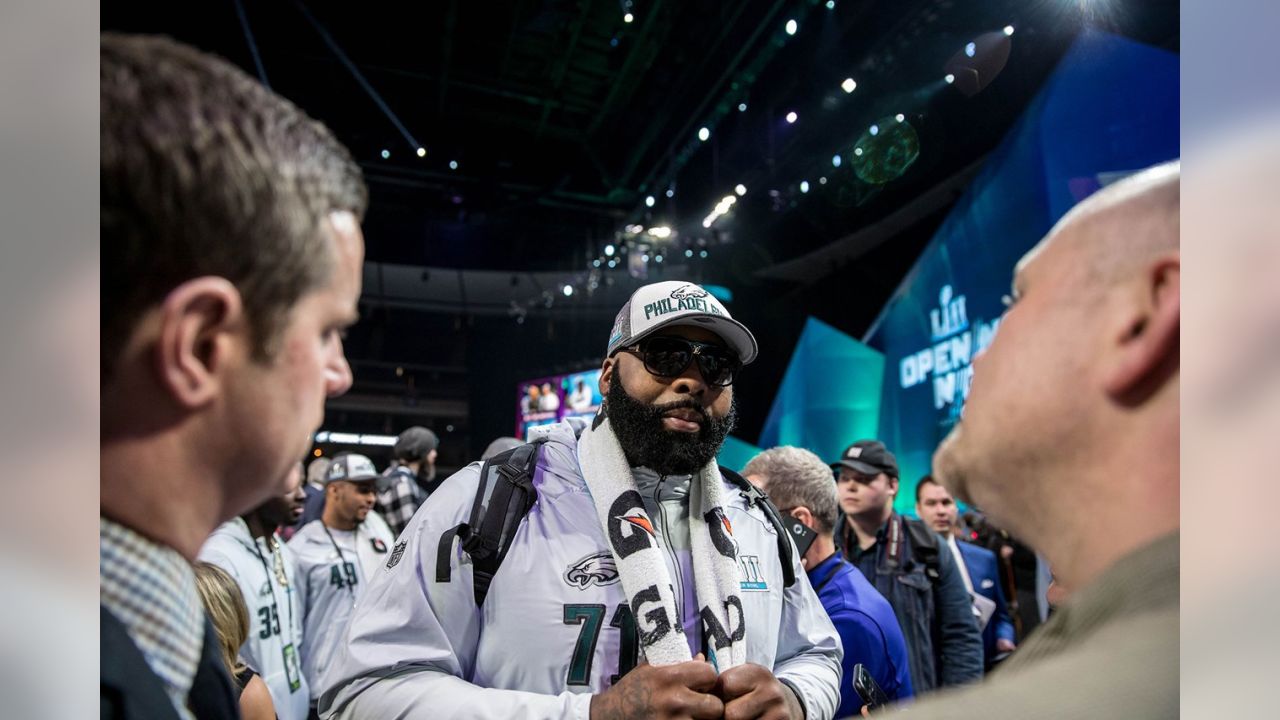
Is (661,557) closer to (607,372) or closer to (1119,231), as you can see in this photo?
(607,372)

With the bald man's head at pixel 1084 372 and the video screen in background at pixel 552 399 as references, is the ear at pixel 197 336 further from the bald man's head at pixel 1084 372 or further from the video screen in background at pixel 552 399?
the video screen in background at pixel 552 399

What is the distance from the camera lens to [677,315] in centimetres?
131

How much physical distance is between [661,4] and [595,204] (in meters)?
0.52

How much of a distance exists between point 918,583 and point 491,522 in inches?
73.8

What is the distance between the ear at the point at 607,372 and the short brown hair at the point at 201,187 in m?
0.79

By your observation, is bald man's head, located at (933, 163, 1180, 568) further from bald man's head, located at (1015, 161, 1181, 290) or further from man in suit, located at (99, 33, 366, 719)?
man in suit, located at (99, 33, 366, 719)

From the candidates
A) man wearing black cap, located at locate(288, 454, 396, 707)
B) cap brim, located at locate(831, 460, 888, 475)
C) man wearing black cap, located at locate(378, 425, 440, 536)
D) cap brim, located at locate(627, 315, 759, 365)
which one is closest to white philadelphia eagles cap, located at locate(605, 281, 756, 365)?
cap brim, located at locate(627, 315, 759, 365)

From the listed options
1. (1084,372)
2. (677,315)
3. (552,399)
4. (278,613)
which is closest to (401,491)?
(552,399)

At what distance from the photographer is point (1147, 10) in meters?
1.82

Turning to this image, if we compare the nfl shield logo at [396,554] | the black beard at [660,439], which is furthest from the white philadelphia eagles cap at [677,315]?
the nfl shield logo at [396,554]

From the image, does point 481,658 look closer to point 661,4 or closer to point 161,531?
point 161,531

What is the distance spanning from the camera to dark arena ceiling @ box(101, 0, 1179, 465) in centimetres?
179

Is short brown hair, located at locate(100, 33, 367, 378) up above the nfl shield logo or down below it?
above
